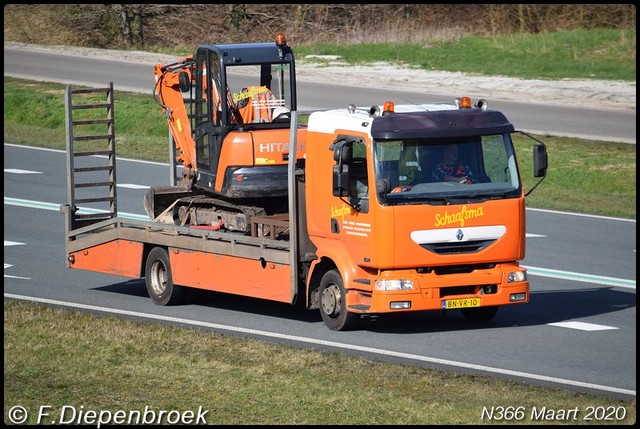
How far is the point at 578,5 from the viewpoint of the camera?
168ft

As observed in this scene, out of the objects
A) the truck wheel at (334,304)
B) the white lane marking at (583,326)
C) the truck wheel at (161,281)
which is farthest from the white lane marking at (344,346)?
the white lane marking at (583,326)

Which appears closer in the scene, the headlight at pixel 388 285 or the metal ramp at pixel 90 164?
the headlight at pixel 388 285

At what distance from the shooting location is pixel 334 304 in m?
15.2

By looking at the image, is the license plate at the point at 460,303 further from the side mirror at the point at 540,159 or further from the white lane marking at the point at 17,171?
the white lane marking at the point at 17,171

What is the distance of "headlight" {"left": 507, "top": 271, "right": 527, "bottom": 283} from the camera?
15039mm

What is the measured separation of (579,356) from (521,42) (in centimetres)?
3361

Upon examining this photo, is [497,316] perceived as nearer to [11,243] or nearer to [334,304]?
[334,304]

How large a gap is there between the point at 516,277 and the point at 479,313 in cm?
107

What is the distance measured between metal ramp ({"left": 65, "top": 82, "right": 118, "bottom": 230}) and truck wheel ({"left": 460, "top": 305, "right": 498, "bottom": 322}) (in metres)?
5.59

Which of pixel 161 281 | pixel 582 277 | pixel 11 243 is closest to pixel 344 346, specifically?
pixel 161 281

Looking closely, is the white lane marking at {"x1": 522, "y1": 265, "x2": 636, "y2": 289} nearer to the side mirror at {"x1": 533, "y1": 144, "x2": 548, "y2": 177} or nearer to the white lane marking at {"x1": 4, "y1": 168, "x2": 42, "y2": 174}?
the side mirror at {"x1": 533, "y1": 144, "x2": 548, "y2": 177}

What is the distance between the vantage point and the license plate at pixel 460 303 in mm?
14742

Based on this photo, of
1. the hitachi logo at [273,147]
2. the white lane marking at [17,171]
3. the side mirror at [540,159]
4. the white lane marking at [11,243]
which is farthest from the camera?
the white lane marking at [17,171]

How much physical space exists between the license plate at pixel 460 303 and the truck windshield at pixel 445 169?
1141 millimetres
